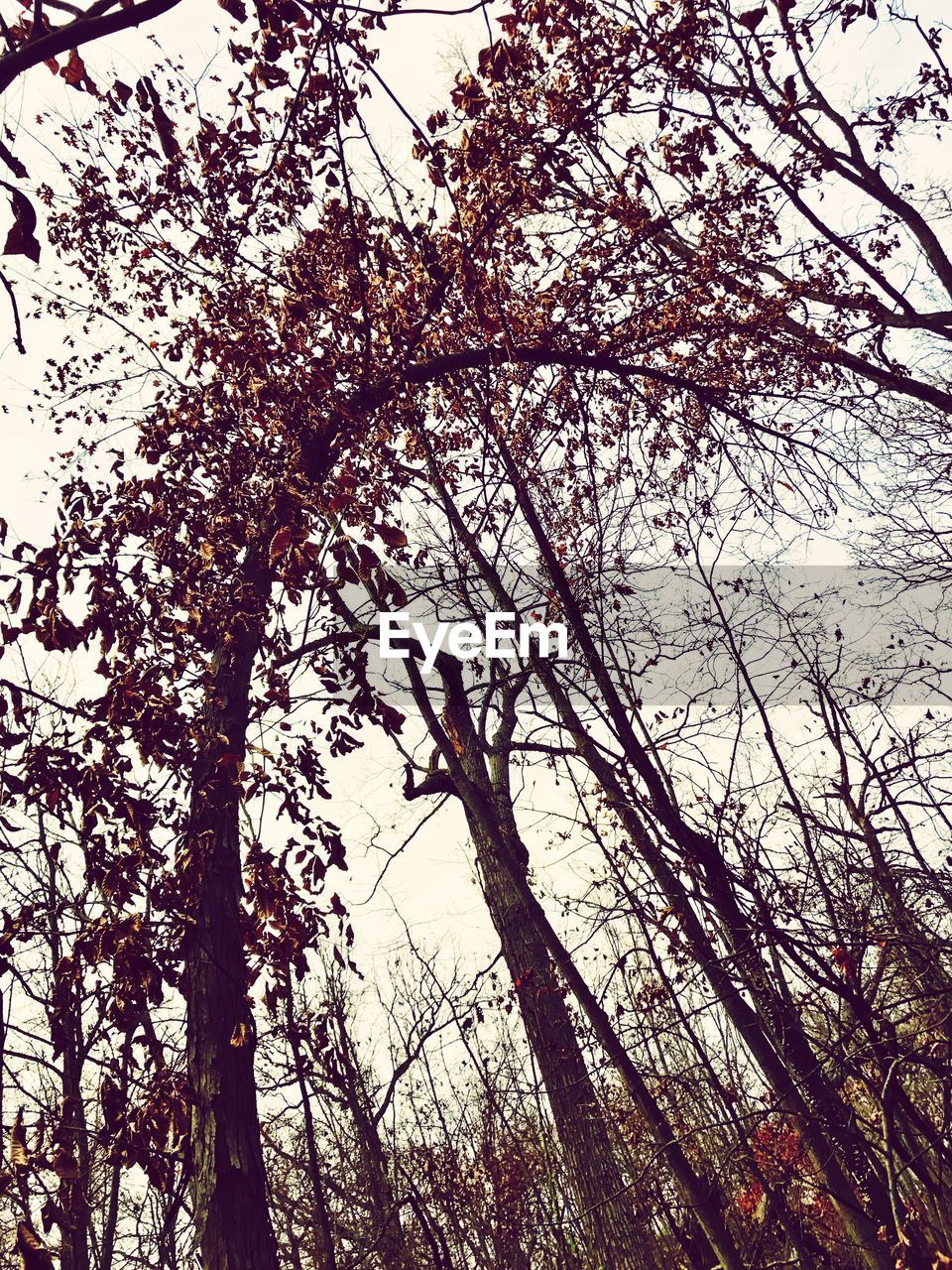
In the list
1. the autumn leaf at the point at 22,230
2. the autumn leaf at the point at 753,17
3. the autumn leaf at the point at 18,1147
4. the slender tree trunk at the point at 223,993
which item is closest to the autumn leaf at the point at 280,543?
the autumn leaf at the point at 22,230

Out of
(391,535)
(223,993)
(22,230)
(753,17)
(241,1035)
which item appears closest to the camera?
(22,230)

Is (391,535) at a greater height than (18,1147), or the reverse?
(391,535)

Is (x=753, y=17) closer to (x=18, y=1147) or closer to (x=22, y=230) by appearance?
(x=22, y=230)

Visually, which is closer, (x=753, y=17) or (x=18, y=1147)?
(x=18, y=1147)

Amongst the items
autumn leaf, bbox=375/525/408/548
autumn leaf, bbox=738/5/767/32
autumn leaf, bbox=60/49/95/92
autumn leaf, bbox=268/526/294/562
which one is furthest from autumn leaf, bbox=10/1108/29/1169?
autumn leaf, bbox=738/5/767/32

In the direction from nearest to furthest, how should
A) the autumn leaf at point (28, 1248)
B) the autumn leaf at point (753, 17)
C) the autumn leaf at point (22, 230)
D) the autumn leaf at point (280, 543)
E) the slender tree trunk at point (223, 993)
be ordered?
the autumn leaf at point (22, 230) < the autumn leaf at point (28, 1248) < the autumn leaf at point (280, 543) < the slender tree trunk at point (223, 993) < the autumn leaf at point (753, 17)

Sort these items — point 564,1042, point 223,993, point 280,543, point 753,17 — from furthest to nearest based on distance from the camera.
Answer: point 753,17
point 564,1042
point 223,993
point 280,543

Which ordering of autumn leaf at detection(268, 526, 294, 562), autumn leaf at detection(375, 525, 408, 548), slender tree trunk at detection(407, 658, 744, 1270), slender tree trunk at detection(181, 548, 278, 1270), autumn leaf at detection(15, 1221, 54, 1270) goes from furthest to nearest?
1. slender tree trunk at detection(407, 658, 744, 1270)
2. slender tree trunk at detection(181, 548, 278, 1270)
3. autumn leaf at detection(268, 526, 294, 562)
4. autumn leaf at detection(375, 525, 408, 548)
5. autumn leaf at detection(15, 1221, 54, 1270)

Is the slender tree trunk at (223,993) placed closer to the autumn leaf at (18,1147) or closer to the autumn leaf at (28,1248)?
the autumn leaf at (18,1147)

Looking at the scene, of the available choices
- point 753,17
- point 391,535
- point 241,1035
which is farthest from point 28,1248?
point 753,17

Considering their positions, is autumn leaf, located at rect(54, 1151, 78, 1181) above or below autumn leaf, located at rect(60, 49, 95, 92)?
below

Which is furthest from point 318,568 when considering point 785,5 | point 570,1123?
point 785,5

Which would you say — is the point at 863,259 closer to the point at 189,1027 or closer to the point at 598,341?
the point at 598,341

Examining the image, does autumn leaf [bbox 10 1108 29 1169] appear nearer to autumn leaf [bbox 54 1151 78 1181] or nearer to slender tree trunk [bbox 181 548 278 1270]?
autumn leaf [bbox 54 1151 78 1181]
